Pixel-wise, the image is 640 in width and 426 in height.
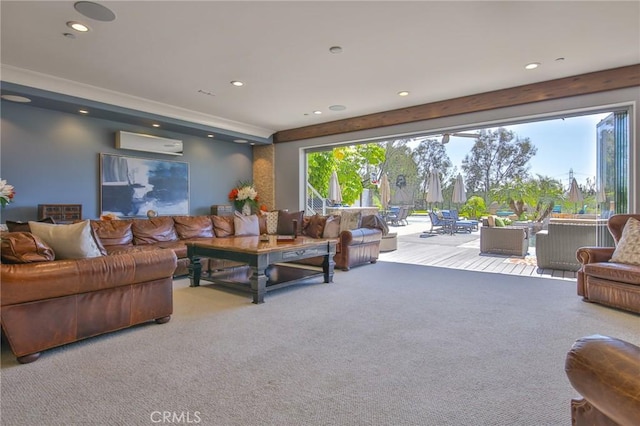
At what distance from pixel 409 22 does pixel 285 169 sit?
504 centimetres

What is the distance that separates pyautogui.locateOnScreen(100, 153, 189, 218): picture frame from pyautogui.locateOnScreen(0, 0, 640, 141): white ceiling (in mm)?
1171

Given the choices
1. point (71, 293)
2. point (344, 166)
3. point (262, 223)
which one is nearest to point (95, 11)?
point (71, 293)

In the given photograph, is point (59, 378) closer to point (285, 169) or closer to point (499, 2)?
point (499, 2)

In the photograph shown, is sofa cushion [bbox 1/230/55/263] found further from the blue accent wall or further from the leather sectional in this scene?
the blue accent wall

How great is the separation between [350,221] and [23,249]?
14.6 ft

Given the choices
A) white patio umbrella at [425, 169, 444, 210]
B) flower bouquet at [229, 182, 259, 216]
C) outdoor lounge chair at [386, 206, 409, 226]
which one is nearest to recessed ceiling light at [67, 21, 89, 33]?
flower bouquet at [229, 182, 259, 216]

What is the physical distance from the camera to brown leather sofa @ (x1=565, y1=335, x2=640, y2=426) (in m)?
0.98

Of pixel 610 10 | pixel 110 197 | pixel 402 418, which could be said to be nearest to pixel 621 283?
pixel 610 10

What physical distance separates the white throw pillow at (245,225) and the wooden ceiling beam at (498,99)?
2.39 metres

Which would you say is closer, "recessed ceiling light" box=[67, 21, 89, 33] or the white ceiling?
the white ceiling

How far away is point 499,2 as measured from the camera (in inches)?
113

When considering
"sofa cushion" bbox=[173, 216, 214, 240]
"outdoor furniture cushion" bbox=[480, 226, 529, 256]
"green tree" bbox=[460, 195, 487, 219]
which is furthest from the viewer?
"green tree" bbox=[460, 195, 487, 219]

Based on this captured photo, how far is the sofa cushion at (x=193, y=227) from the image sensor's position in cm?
570

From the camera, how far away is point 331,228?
601 cm
